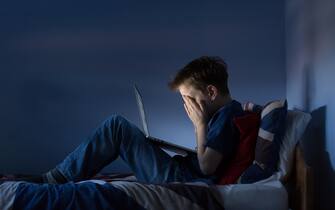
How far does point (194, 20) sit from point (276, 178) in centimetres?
128

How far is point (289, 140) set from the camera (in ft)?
5.11

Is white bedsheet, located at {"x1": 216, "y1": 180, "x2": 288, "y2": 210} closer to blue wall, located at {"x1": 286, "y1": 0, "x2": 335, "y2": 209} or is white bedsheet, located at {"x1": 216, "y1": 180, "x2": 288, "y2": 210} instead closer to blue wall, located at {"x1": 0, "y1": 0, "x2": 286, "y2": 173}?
blue wall, located at {"x1": 286, "y1": 0, "x2": 335, "y2": 209}

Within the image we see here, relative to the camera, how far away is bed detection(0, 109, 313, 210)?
1245mm

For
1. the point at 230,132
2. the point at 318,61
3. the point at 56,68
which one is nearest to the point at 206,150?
the point at 230,132

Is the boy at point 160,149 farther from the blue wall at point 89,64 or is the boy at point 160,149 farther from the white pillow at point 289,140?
the blue wall at point 89,64

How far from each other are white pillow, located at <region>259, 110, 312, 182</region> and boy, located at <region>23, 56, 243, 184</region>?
0.16 meters

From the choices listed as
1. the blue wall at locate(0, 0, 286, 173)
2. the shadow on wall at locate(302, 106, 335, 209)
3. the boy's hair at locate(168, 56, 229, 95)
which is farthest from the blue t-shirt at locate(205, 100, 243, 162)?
the blue wall at locate(0, 0, 286, 173)


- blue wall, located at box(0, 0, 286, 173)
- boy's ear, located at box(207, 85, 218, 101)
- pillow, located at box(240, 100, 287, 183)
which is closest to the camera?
pillow, located at box(240, 100, 287, 183)

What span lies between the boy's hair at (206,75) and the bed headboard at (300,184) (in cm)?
35

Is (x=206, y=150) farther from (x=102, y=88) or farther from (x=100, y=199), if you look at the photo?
(x=102, y=88)

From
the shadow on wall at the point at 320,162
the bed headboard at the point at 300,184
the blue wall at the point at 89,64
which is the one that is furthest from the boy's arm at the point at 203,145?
the blue wall at the point at 89,64

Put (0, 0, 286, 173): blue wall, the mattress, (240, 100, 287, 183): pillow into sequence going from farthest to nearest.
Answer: (0, 0, 286, 173): blue wall
(240, 100, 287, 183): pillow
the mattress

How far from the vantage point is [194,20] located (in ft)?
8.35

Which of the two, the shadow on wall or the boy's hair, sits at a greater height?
the boy's hair
